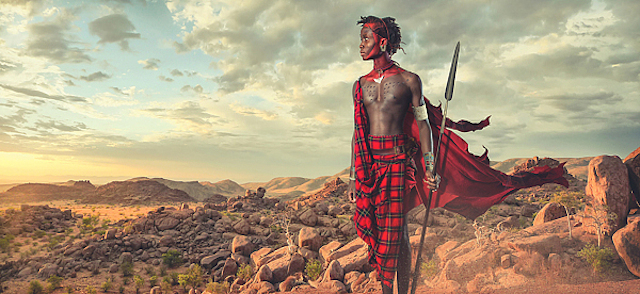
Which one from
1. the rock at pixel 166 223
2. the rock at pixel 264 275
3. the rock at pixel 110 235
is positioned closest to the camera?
the rock at pixel 264 275

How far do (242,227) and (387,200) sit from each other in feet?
41.8

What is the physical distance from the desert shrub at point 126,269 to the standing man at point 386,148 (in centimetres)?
1158

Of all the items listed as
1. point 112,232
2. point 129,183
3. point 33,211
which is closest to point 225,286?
point 112,232

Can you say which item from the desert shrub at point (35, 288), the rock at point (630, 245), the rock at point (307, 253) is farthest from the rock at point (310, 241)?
the desert shrub at point (35, 288)

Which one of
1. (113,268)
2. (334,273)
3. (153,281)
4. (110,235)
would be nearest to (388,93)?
(334,273)

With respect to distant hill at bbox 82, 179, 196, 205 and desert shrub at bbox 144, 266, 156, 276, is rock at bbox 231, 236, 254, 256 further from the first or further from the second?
distant hill at bbox 82, 179, 196, 205

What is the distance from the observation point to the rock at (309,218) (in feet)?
50.3

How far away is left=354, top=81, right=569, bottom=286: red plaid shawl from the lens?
14.1 feet

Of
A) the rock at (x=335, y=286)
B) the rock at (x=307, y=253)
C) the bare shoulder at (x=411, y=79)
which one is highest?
the bare shoulder at (x=411, y=79)

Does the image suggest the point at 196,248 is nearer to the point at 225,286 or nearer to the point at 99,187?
the point at 225,286

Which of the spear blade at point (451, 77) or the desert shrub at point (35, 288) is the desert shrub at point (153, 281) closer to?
the desert shrub at point (35, 288)

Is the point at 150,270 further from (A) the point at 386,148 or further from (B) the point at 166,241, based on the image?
(A) the point at 386,148

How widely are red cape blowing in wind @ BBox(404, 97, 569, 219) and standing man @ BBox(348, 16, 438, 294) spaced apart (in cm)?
59

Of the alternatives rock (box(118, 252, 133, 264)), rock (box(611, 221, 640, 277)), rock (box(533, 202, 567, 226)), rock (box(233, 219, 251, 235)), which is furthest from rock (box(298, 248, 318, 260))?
rock (box(118, 252, 133, 264))
